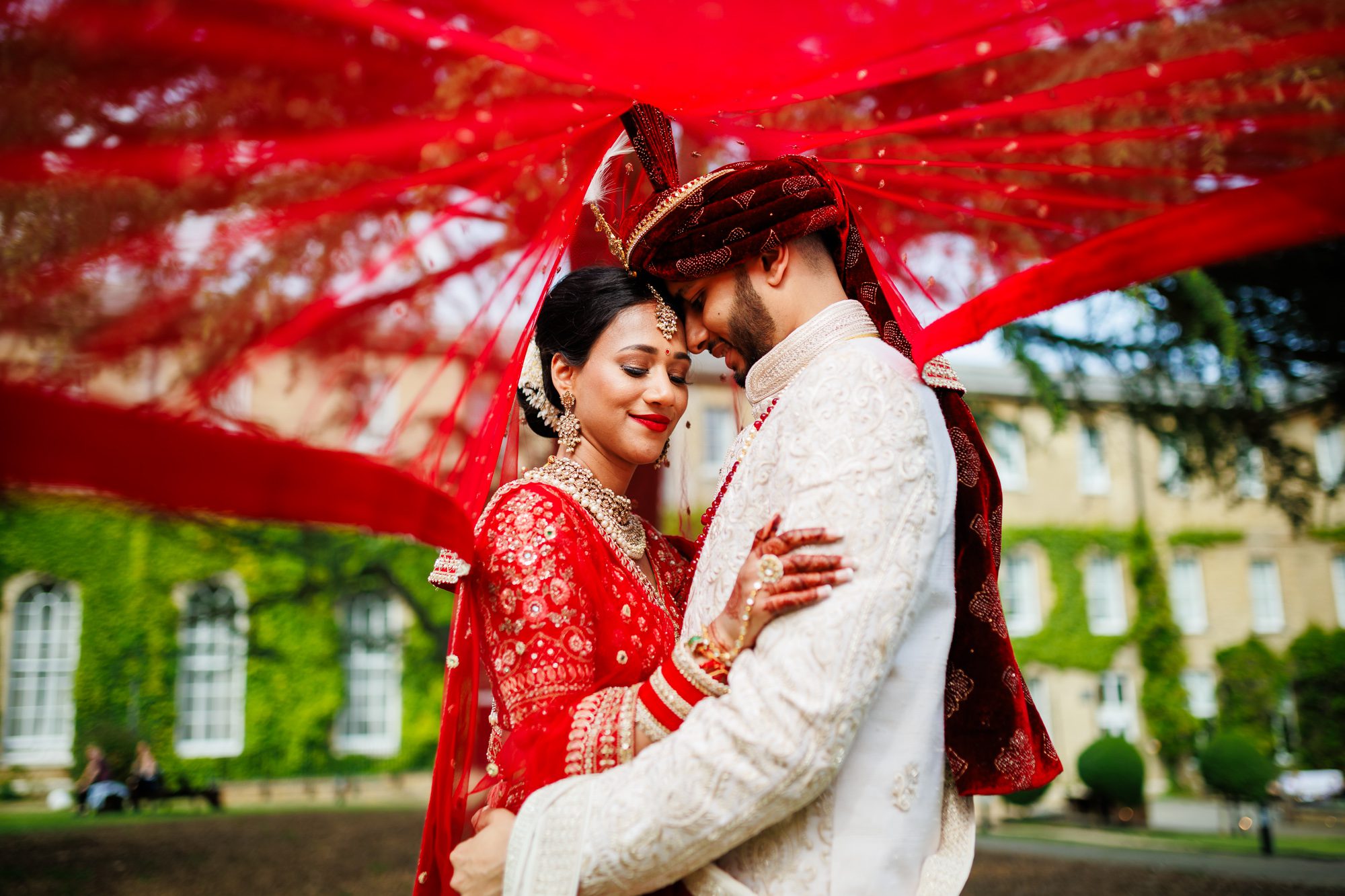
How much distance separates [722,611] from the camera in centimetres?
191

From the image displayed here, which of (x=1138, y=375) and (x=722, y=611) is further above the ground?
(x=1138, y=375)

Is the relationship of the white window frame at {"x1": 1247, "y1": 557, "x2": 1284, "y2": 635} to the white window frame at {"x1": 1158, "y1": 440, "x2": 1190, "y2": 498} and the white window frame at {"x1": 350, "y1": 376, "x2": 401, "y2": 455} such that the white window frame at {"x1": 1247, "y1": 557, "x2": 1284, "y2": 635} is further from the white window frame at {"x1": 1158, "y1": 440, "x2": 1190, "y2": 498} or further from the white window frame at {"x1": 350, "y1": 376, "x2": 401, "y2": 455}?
the white window frame at {"x1": 350, "y1": 376, "x2": 401, "y2": 455}

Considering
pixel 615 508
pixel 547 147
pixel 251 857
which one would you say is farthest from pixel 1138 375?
pixel 251 857

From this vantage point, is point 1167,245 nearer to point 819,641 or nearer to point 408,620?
point 819,641

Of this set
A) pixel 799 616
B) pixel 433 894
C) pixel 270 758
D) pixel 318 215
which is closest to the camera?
pixel 318 215

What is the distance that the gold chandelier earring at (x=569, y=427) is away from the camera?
273 centimetres

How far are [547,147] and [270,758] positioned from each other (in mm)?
23187

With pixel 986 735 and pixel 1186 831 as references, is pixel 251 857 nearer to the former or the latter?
pixel 986 735

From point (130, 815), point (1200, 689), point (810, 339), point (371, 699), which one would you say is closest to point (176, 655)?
point (371, 699)

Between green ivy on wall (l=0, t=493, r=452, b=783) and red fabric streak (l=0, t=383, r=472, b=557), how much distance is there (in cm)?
1751

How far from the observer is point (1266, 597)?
2908 cm

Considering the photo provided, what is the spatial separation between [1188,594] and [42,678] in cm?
2855

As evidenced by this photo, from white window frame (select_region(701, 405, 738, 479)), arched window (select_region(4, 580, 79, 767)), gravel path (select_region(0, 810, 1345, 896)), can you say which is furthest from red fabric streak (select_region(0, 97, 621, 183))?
arched window (select_region(4, 580, 79, 767))

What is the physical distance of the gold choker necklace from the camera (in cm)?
257
